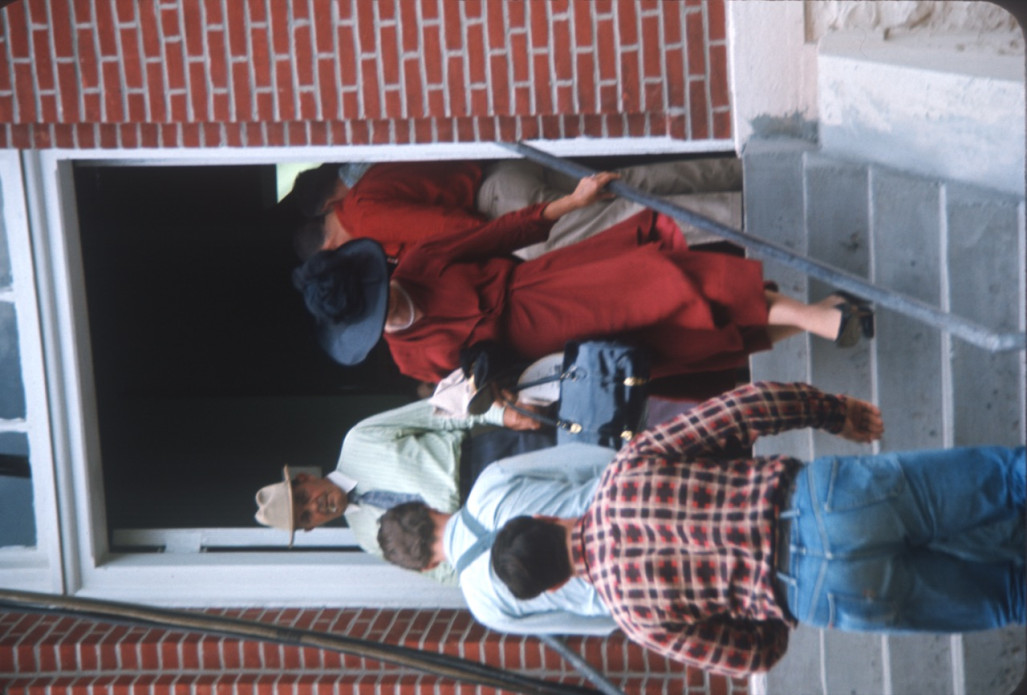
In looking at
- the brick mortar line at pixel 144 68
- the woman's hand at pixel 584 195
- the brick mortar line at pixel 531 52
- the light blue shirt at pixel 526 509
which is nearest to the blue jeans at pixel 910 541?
the light blue shirt at pixel 526 509

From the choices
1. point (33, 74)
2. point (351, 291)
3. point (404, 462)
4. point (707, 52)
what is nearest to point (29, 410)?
point (33, 74)

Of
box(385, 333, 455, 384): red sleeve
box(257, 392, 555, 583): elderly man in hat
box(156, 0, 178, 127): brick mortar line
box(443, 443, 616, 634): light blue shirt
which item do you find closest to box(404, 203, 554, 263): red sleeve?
box(385, 333, 455, 384): red sleeve

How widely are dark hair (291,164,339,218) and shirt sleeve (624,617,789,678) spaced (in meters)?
2.76

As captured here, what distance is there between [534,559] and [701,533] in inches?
19.0

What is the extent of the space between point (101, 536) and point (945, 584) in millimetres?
3686

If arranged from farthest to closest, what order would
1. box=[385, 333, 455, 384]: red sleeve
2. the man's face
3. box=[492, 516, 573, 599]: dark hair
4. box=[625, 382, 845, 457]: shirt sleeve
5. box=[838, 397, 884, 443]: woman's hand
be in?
the man's face, box=[385, 333, 455, 384]: red sleeve, box=[838, 397, 884, 443]: woman's hand, box=[492, 516, 573, 599]: dark hair, box=[625, 382, 845, 457]: shirt sleeve

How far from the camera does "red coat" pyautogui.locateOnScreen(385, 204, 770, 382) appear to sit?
→ 3176mm

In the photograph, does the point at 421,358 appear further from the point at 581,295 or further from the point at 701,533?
the point at 701,533

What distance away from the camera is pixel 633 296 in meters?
3.22

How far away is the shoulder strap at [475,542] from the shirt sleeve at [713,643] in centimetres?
65

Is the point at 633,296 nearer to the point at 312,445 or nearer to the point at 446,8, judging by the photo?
the point at 446,8

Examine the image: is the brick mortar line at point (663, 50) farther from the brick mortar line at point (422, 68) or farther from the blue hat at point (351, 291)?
the blue hat at point (351, 291)

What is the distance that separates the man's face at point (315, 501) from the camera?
399cm

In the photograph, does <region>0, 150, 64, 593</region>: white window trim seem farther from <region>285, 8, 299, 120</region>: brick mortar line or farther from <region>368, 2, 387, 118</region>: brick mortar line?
<region>368, 2, 387, 118</region>: brick mortar line
